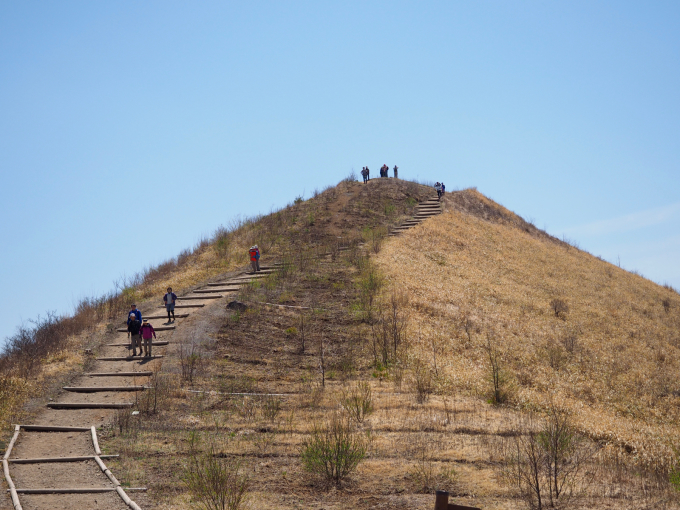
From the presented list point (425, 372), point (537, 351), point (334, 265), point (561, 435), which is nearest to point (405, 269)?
point (334, 265)

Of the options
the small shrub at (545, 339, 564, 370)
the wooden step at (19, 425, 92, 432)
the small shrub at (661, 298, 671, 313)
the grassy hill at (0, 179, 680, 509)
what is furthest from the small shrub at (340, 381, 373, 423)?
the small shrub at (661, 298, 671, 313)

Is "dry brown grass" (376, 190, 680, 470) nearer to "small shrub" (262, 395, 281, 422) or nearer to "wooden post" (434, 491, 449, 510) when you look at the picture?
"small shrub" (262, 395, 281, 422)

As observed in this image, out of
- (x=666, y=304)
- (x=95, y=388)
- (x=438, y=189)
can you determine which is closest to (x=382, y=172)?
(x=438, y=189)

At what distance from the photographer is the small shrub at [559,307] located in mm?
23594

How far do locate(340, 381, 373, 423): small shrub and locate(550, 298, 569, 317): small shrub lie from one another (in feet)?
43.3

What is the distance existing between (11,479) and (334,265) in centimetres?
1741

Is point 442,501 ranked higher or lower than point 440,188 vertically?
lower

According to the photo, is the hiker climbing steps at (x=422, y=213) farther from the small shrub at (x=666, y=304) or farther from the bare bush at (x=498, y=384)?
the bare bush at (x=498, y=384)

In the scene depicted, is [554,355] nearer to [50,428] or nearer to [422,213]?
[50,428]

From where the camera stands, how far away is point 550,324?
22.2 metres

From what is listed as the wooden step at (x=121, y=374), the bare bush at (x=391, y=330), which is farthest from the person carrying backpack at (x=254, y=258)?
the wooden step at (x=121, y=374)

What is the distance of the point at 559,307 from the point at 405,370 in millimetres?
10893

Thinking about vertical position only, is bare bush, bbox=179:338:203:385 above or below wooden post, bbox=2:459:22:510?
above

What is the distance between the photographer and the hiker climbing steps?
102ft
